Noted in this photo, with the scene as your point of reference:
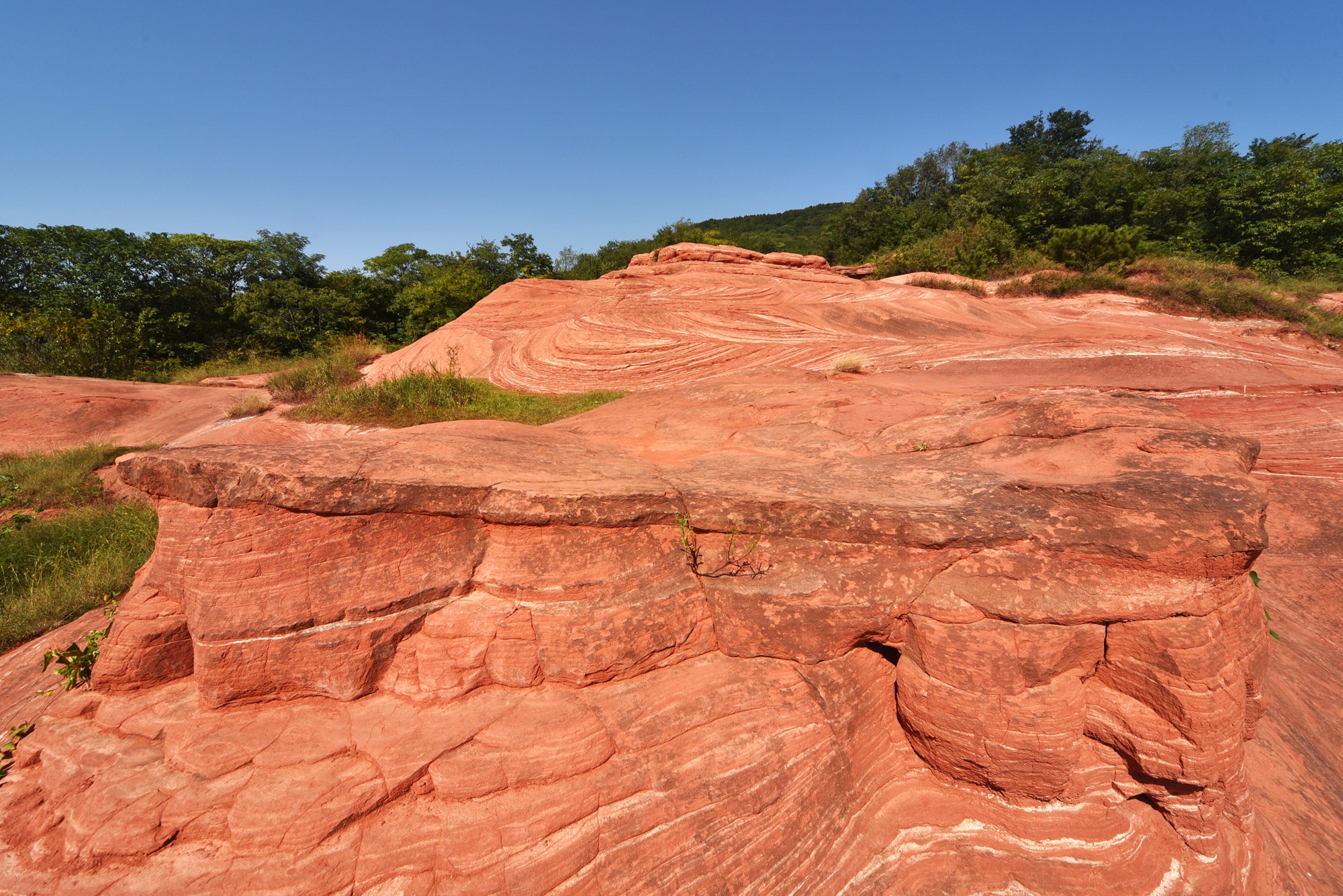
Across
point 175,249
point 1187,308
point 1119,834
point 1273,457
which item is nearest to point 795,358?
point 1273,457

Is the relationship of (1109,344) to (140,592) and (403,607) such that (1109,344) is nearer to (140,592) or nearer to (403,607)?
(403,607)

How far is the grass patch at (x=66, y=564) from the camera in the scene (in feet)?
17.9

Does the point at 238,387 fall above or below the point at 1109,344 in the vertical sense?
above

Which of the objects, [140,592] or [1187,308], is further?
[1187,308]

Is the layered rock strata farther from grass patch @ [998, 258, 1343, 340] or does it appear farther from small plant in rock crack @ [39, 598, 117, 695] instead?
grass patch @ [998, 258, 1343, 340]

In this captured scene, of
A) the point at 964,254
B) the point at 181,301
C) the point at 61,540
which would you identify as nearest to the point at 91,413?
the point at 61,540

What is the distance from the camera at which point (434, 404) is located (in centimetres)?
1013

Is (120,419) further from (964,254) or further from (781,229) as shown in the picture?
(781,229)

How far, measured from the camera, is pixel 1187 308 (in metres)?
13.1

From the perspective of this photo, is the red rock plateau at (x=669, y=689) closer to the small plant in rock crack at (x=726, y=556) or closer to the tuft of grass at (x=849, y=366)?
the small plant in rock crack at (x=726, y=556)

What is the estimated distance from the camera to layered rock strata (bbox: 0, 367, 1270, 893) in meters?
2.62

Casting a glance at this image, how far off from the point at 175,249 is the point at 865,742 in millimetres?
30275

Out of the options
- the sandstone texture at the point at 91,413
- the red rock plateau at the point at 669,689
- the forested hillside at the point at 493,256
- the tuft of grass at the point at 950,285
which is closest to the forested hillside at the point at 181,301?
the forested hillside at the point at 493,256

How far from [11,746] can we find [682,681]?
13.4ft
